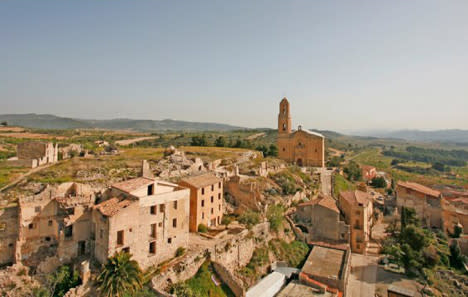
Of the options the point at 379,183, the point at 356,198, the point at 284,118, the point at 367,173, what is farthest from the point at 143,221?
the point at 367,173

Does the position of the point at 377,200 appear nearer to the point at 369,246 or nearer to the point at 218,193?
the point at 369,246

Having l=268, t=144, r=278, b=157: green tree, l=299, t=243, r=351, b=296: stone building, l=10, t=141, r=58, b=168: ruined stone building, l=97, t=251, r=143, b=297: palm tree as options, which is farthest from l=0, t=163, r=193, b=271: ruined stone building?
l=268, t=144, r=278, b=157: green tree

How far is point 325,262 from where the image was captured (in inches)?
1031

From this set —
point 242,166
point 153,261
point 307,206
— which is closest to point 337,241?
point 307,206

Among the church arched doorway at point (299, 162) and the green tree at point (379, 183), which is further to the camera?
the green tree at point (379, 183)

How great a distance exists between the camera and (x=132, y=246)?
17.0 metres

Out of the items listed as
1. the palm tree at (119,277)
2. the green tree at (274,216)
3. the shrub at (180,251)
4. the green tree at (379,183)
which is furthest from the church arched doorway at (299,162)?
the palm tree at (119,277)

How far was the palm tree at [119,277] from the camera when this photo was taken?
1520 cm

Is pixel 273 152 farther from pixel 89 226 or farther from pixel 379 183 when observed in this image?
pixel 89 226

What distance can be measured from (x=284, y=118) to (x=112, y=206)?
43886mm

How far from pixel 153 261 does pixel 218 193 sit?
9.56 m

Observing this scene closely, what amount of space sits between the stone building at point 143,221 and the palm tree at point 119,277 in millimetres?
627

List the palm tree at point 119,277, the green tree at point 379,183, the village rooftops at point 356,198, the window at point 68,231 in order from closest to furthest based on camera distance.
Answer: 1. the palm tree at point 119,277
2. the window at point 68,231
3. the village rooftops at point 356,198
4. the green tree at point 379,183

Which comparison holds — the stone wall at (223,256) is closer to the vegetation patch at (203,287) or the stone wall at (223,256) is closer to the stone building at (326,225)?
the vegetation patch at (203,287)
